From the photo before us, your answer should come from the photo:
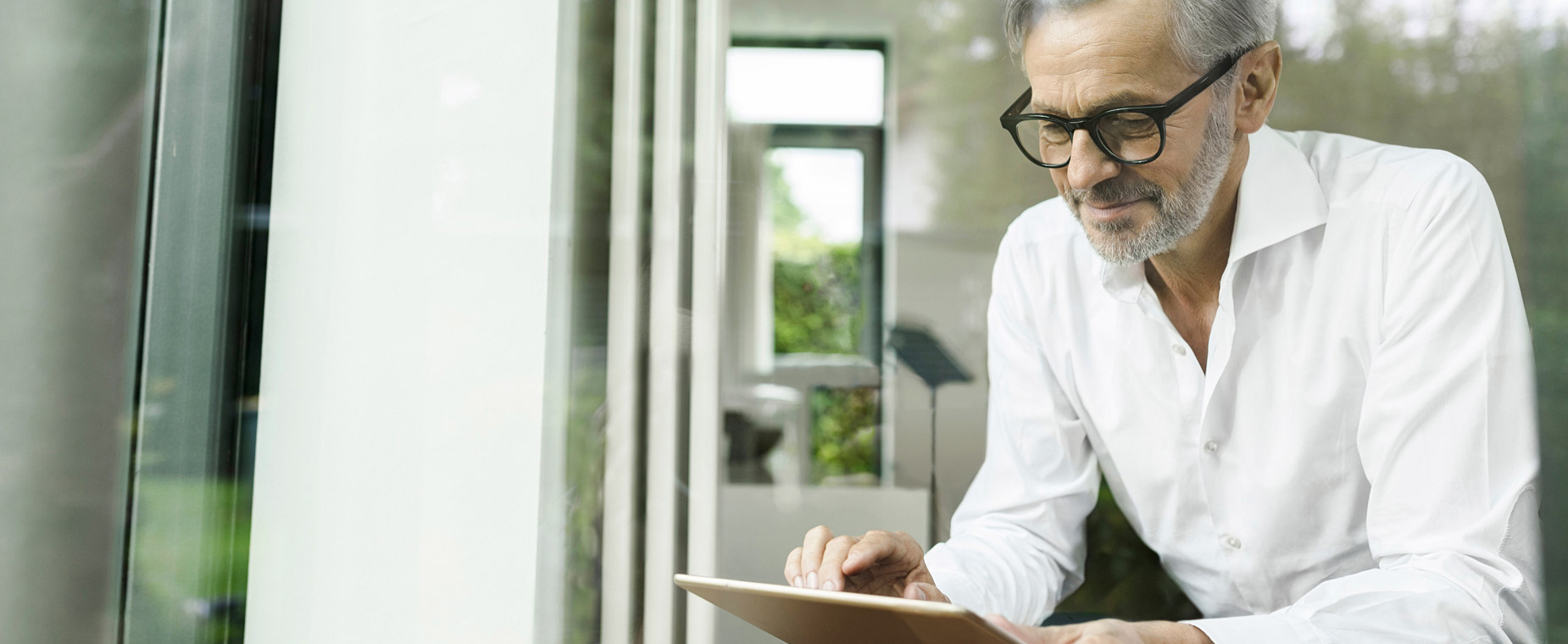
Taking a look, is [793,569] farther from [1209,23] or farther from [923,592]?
[1209,23]

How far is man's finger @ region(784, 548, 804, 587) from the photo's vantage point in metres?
1.06

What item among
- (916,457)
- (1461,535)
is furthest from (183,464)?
(1461,535)

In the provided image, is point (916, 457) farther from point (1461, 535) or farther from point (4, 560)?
point (4, 560)

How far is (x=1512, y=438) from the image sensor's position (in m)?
0.93

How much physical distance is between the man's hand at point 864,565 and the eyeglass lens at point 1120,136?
484 millimetres

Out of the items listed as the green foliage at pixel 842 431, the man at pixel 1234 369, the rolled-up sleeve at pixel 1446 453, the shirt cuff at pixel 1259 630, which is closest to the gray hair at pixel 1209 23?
the man at pixel 1234 369

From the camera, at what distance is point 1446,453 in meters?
0.92

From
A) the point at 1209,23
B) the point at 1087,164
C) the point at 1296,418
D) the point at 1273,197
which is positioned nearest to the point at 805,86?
the point at 1087,164

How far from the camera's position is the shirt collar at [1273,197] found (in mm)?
1019

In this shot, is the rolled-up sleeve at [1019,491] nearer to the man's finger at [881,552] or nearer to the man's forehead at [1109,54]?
the man's finger at [881,552]

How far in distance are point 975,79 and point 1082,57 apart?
136 millimetres

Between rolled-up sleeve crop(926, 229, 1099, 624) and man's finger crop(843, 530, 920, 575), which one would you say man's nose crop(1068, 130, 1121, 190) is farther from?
man's finger crop(843, 530, 920, 575)

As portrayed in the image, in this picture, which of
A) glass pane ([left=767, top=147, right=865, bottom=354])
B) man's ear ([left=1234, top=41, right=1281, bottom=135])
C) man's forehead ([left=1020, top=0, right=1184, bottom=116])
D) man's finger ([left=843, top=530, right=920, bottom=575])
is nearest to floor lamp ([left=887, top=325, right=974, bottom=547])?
glass pane ([left=767, top=147, right=865, bottom=354])

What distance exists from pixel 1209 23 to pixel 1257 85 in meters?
0.10
